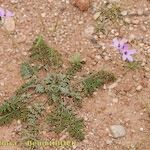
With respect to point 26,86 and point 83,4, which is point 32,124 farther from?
point 83,4

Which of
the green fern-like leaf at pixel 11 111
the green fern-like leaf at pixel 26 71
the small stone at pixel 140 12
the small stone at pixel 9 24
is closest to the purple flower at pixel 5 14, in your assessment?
the small stone at pixel 9 24

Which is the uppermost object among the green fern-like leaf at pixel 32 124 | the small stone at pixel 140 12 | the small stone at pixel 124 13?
the small stone at pixel 140 12

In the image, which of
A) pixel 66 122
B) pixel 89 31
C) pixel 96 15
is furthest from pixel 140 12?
pixel 66 122

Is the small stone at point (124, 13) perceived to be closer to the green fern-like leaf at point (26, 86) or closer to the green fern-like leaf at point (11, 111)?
the green fern-like leaf at point (26, 86)

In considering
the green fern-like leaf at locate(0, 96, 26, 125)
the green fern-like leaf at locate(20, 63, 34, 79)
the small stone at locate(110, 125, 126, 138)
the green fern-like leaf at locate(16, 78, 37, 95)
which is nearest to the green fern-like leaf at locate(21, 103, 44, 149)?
the green fern-like leaf at locate(0, 96, 26, 125)

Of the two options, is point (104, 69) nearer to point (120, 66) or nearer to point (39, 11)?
point (120, 66)

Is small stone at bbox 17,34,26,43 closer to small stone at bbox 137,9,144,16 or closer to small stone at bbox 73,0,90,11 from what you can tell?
small stone at bbox 73,0,90,11
